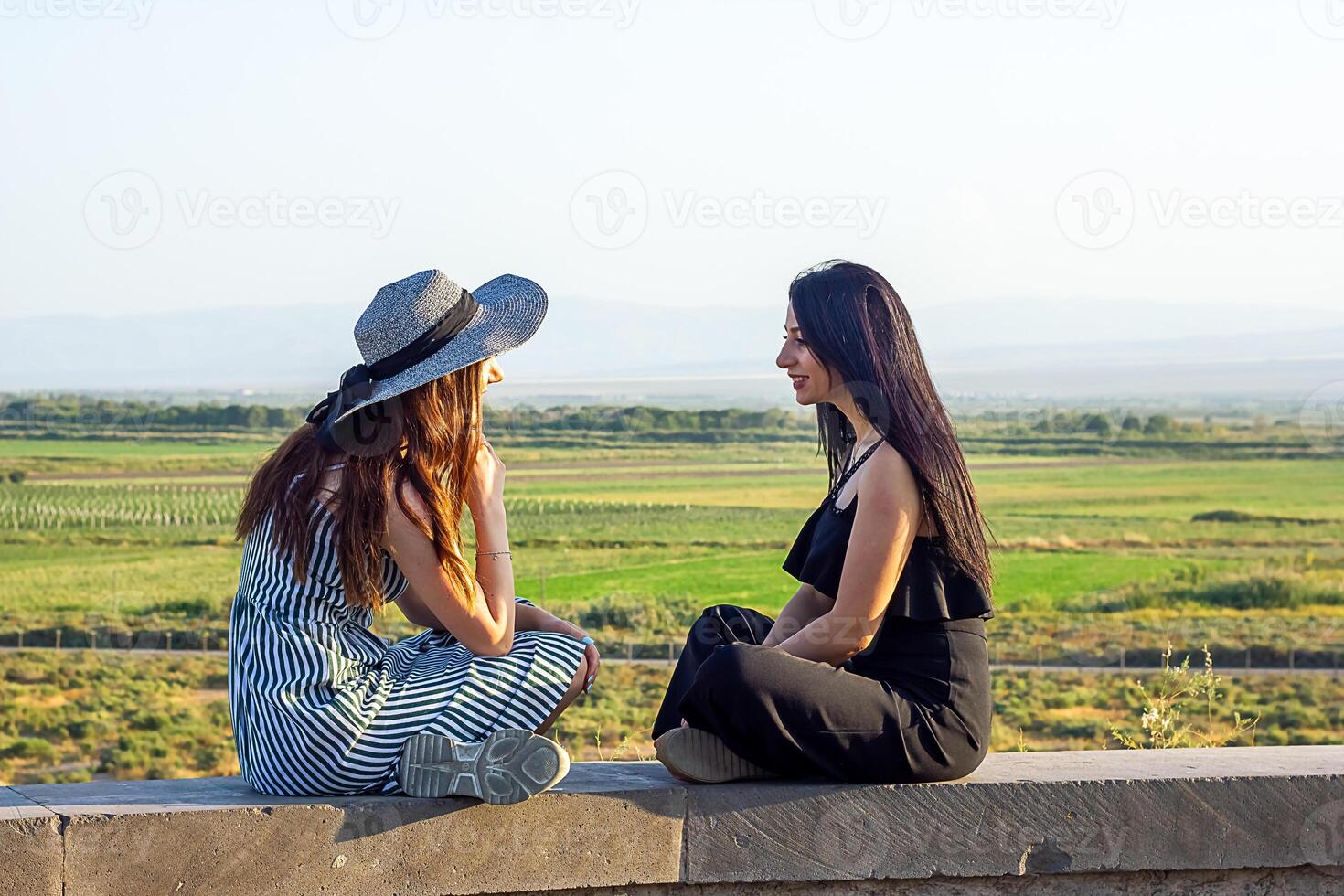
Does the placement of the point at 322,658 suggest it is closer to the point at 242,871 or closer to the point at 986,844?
the point at 242,871

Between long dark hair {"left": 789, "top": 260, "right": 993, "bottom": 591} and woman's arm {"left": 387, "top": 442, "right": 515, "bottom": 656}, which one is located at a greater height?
long dark hair {"left": 789, "top": 260, "right": 993, "bottom": 591}

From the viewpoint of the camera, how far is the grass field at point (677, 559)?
46312mm

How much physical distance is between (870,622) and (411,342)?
121cm

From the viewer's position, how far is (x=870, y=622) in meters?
3.41

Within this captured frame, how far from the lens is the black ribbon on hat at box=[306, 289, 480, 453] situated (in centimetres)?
341

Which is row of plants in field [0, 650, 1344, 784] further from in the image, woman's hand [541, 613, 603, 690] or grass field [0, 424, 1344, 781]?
woman's hand [541, 613, 603, 690]

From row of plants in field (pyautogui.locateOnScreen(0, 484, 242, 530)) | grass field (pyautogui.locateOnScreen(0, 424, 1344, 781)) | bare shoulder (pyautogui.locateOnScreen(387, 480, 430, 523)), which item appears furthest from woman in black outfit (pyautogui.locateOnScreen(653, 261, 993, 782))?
row of plants in field (pyautogui.locateOnScreen(0, 484, 242, 530))

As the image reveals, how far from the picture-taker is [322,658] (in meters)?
3.36

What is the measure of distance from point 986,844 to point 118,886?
185 cm

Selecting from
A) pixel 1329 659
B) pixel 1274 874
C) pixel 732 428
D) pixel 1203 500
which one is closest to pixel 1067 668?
pixel 1329 659

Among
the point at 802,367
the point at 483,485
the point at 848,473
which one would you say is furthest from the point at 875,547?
the point at 483,485

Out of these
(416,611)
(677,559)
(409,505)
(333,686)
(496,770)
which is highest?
(409,505)

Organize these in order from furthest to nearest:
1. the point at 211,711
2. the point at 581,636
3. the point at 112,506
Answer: the point at 112,506, the point at 211,711, the point at 581,636

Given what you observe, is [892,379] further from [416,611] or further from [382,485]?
[416,611]
